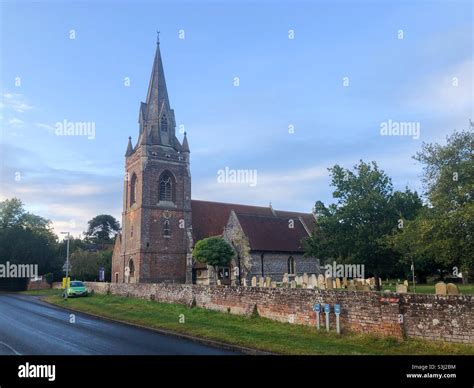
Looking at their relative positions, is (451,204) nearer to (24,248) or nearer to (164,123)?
(164,123)

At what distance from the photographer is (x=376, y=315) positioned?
538 inches

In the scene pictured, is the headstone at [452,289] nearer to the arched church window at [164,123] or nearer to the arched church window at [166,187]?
the arched church window at [166,187]

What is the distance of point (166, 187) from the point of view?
47.6 meters

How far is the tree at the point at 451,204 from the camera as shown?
16.9m

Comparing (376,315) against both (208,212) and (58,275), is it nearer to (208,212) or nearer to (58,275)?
(208,212)

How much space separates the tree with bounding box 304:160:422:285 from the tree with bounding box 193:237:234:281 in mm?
11038

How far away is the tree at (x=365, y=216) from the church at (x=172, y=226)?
41.6ft

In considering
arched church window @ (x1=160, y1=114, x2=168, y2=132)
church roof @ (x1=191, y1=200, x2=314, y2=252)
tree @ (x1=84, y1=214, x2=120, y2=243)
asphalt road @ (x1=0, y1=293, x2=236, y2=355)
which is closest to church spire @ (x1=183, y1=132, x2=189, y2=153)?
arched church window @ (x1=160, y1=114, x2=168, y2=132)

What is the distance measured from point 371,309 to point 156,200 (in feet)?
115

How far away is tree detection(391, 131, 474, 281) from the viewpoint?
16906mm

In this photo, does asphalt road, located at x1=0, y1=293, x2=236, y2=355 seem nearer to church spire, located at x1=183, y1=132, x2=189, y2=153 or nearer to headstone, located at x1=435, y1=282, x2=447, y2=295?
headstone, located at x1=435, y1=282, x2=447, y2=295
